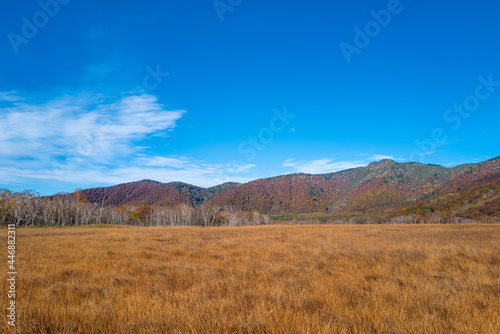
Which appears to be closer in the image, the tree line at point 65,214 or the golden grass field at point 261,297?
the golden grass field at point 261,297

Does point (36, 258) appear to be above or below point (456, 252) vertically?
above

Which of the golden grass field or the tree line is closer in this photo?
the golden grass field

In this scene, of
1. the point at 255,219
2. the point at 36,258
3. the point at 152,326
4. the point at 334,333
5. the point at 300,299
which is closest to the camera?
the point at 334,333

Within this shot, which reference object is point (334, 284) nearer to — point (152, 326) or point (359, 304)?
point (359, 304)

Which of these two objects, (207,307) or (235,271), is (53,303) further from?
(235,271)

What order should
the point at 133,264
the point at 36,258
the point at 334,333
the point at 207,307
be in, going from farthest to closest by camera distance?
the point at 36,258 < the point at 133,264 < the point at 207,307 < the point at 334,333

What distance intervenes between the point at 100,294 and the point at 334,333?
5.83 m

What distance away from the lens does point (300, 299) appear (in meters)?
5.27

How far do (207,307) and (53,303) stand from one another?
11.4 feet

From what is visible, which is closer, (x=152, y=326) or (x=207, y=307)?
(x=152, y=326)

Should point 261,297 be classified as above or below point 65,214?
below

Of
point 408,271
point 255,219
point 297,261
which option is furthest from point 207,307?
point 255,219

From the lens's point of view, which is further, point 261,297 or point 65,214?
point 65,214

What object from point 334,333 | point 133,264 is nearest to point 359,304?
point 334,333
